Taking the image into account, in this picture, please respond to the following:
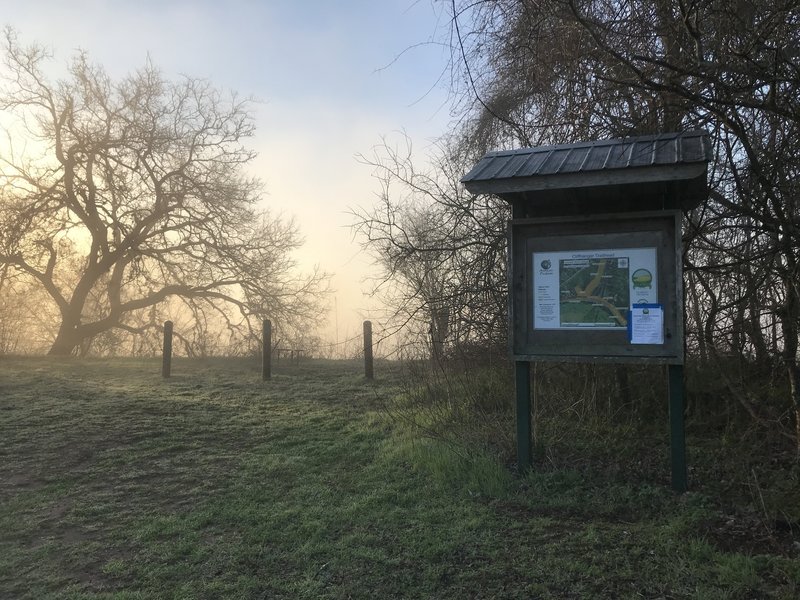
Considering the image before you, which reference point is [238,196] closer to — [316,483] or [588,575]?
[316,483]

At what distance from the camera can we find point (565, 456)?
5477mm

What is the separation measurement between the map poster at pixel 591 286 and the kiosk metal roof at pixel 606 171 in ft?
1.96

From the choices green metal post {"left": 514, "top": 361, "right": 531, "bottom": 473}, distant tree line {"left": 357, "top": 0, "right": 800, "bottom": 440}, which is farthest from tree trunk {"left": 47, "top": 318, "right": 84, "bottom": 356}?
green metal post {"left": 514, "top": 361, "right": 531, "bottom": 473}

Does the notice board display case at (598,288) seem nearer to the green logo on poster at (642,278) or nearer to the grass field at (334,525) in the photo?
the green logo on poster at (642,278)

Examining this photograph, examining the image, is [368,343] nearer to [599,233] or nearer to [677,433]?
[599,233]

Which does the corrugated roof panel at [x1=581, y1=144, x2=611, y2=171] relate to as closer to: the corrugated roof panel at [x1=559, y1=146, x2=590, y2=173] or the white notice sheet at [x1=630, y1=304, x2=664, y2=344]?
the corrugated roof panel at [x1=559, y1=146, x2=590, y2=173]

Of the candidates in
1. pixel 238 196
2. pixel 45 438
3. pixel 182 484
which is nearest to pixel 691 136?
pixel 182 484

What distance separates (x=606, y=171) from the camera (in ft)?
15.0

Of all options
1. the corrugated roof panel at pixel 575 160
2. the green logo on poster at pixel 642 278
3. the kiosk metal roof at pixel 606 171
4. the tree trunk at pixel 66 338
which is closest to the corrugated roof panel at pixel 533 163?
the kiosk metal roof at pixel 606 171

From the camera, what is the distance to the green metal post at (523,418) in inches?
206

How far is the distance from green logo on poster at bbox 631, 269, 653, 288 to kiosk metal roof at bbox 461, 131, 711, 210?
2.39ft

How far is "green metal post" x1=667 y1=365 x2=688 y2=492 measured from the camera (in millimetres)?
4652

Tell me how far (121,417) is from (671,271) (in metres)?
7.73

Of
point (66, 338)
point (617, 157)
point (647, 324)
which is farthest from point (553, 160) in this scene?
point (66, 338)
